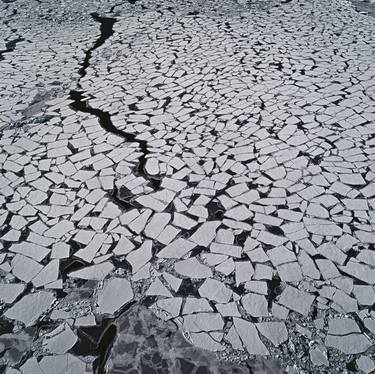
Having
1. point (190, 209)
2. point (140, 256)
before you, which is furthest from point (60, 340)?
point (190, 209)

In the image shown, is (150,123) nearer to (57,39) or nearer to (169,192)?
(169,192)

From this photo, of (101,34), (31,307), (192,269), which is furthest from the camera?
(101,34)

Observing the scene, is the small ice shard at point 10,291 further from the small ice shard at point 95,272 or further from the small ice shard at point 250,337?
the small ice shard at point 250,337

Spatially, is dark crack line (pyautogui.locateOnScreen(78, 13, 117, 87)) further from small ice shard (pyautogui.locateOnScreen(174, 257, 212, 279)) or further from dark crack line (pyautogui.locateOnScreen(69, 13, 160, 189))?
small ice shard (pyautogui.locateOnScreen(174, 257, 212, 279))

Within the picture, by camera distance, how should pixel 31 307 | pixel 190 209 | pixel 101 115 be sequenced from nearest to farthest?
pixel 31 307 < pixel 190 209 < pixel 101 115

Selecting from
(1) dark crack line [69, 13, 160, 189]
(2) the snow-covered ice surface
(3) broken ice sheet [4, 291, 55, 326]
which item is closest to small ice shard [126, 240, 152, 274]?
(2) the snow-covered ice surface

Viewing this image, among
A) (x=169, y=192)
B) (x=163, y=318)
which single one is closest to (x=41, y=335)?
(x=163, y=318)

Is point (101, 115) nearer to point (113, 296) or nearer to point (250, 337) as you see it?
point (113, 296)

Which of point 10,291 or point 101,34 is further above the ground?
point 101,34

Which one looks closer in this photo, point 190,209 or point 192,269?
point 192,269
